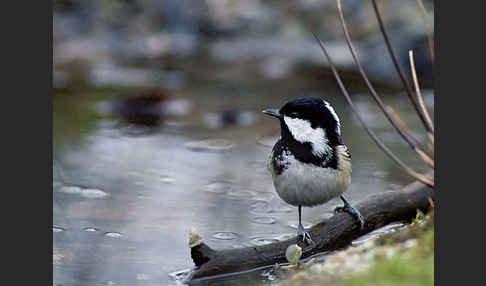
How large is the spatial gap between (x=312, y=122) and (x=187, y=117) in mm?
3725

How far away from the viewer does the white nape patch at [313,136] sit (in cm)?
399

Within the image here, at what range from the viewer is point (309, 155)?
3.97 metres

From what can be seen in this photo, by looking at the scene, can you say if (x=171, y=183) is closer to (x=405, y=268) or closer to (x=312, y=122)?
(x=312, y=122)

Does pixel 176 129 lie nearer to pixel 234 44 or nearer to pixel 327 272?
pixel 234 44

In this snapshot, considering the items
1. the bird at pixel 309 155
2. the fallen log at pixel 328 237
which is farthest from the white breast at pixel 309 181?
the fallen log at pixel 328 237

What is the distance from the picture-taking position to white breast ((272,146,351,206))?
3.95 m

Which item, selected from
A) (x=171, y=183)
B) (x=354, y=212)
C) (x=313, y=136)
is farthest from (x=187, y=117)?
(x=313, y=136)

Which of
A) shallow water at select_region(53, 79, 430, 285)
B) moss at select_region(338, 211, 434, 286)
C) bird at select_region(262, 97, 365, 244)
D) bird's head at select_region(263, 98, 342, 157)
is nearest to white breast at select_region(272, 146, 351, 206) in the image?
bird at select_region(262, 97, 365, 244)

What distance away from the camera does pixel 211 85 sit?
875 cm

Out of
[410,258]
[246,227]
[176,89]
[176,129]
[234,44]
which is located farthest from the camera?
[234,44]

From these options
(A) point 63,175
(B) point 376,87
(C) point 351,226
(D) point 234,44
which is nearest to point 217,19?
(D) point 234,44

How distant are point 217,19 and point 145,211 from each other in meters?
5.69

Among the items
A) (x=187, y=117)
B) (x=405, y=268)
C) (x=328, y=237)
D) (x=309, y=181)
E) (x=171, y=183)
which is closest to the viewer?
(x=405, y=268)

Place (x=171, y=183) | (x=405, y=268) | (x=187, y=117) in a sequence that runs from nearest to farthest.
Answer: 1. (x=405, y=268)
2. (x=171, y=183)
3. (x=187, y=117)
